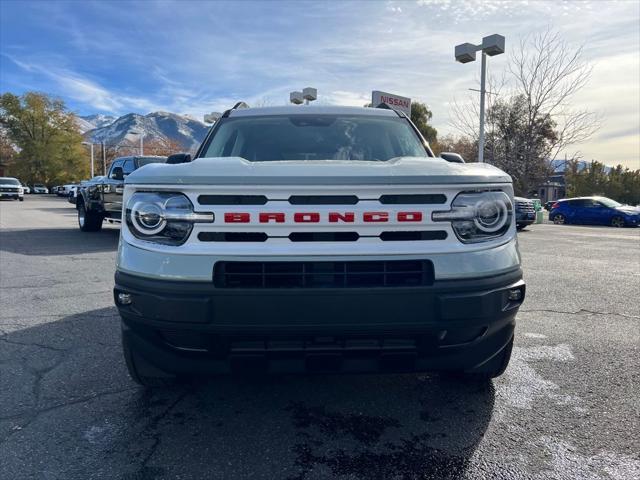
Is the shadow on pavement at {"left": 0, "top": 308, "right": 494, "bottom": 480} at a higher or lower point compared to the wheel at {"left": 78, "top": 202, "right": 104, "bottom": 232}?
lower

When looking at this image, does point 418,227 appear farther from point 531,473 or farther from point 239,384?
point 239,384

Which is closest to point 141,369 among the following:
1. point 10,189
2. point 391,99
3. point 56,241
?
point 56,241

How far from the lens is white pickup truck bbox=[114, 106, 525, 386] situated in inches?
80.4

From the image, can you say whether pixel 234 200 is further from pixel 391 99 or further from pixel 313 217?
pixel 391 99

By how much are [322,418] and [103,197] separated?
1030 centimetres

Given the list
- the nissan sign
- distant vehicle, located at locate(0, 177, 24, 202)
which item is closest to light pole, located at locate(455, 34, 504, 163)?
the nissan sign

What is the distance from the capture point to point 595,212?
2192cm

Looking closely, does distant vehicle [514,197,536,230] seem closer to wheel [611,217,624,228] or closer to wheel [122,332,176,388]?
wheel [611,217,624,228]

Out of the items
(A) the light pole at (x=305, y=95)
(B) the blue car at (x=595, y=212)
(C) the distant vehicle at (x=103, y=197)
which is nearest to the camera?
(C) the distant vehicle at (x=103, y=197)

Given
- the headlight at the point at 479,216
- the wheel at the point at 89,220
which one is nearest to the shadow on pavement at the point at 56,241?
the wheel at the point at 89,220

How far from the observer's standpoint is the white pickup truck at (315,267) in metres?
2.04

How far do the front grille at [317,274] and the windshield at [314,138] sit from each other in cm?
147

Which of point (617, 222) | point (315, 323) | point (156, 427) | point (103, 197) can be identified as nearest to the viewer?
point (315, 323)

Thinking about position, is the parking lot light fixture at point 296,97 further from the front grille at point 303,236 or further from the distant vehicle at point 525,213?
the front grille at point 303,236
